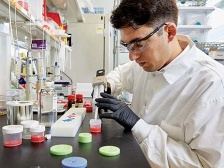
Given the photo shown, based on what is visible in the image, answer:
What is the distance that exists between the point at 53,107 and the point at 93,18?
2.21 metres

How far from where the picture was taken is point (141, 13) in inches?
39.4

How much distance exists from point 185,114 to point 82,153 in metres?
0.53

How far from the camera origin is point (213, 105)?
0.90m

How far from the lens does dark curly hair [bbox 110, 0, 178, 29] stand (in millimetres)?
1002

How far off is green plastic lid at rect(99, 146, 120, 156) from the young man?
242 mm

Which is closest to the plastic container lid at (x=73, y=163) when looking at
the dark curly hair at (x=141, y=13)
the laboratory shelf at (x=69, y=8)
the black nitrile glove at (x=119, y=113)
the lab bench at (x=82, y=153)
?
the lab bench at (x=82, y=153)

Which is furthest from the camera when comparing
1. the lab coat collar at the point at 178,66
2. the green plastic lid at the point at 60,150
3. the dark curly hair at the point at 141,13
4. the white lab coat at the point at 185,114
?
the lab coat collar at the point at 178,66

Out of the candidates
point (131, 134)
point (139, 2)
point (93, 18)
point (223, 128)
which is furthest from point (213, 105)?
point (93, 18)

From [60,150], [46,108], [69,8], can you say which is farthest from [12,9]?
[69,8]

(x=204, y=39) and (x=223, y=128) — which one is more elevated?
(x=204, y=39)

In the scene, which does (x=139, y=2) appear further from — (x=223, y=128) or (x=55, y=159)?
(x=55, y=159)

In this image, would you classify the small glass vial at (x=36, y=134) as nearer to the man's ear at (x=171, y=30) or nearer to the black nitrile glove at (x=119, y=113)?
the black nitrile glove at (x=119, y=113)

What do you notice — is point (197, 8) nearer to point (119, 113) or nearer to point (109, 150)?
point (119, 113)

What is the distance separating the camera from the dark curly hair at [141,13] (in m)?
1.00
